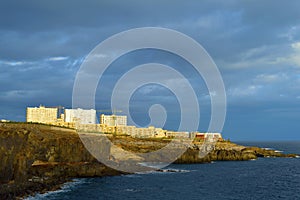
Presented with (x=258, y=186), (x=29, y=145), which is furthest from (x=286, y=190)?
(x=29, y=145)

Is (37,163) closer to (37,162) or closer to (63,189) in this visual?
(37,162)

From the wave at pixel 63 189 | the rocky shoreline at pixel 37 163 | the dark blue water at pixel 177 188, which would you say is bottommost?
the dark blue water at pixel 177 188

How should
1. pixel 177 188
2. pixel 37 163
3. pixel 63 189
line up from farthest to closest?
1. pixel 37 163
2. pixel 177 188
3. pixel 63 189

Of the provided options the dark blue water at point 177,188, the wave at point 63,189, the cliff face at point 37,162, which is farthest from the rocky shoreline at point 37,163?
the dark blue water at point 177,188

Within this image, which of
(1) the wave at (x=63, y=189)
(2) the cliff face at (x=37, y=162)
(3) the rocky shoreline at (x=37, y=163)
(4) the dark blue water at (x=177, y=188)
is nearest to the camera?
(1) the wave at (x=63, y=189)

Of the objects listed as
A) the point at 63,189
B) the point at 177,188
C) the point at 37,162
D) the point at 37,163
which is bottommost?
the point at 177,188

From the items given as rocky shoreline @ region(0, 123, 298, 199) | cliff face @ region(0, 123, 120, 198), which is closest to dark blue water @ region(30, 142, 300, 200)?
rocky shoreline @ region(0, 123, 298, 199)

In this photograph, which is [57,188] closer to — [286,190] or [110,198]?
[110,198]

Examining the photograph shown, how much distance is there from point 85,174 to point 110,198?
92.4ft

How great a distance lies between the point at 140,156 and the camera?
139 m

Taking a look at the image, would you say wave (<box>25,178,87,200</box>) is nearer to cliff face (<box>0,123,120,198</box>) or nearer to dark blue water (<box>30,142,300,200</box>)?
dark blue water (<box>30,142,300,200</box>)

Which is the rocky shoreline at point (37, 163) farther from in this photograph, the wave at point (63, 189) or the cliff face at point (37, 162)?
the wave at point (63, 189)

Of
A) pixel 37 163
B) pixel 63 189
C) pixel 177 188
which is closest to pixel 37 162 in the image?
pixel 37 163

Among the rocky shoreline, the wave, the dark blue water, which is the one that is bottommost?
the dark blue water
